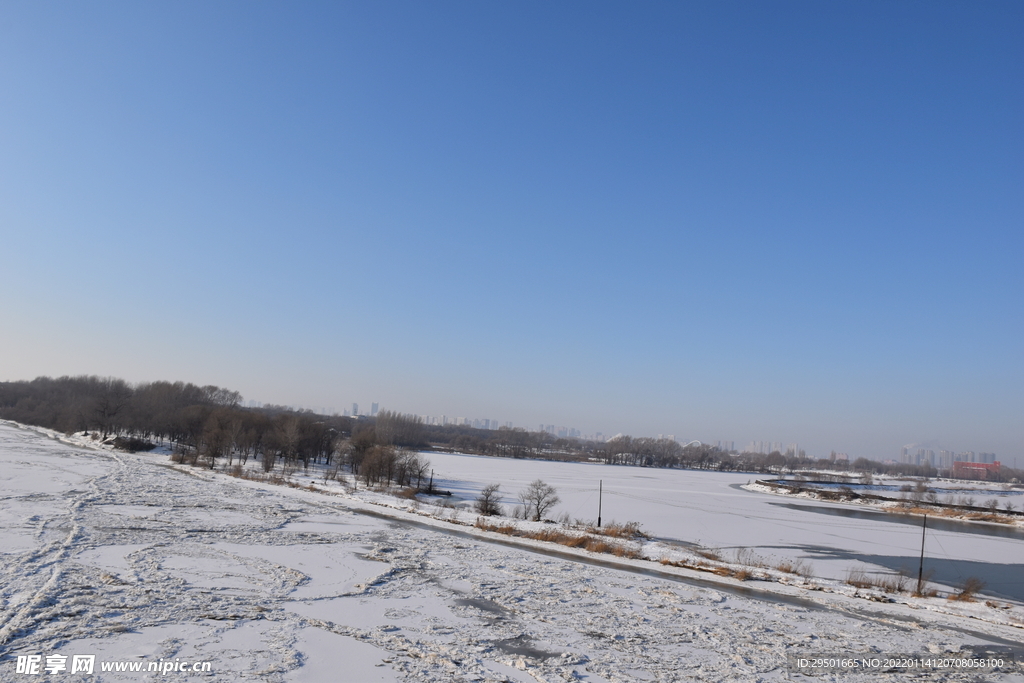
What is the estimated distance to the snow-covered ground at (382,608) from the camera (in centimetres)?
807

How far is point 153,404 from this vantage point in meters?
91.4

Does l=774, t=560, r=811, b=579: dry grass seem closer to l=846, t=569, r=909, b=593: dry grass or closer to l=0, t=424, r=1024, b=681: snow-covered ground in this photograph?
l=846, t=569, r=909, b=593: dry grass

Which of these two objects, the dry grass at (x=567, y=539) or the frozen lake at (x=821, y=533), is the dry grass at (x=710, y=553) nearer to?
the frozen lake at (x=821, y=533)

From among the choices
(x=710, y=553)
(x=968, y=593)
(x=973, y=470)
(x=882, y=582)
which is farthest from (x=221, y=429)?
(x=973, y=470)

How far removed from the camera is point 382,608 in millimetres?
10703

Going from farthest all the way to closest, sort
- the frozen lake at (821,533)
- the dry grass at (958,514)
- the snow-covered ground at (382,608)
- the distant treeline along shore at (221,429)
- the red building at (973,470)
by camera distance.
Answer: the red building at (973,470) → the distant treeline along shore at (221,429) → the dry grass at (958,514) → the frozen lake at (821,533) → the snow-covered ground at (382,608)

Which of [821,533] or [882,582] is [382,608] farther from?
[821,533]

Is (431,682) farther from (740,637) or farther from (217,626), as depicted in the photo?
(740,637)

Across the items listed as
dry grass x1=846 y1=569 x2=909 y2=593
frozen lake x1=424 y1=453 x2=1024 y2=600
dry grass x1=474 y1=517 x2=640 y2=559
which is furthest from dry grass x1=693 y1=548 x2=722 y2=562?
dry grass x1=846 y1=569 x2=909 y2=593

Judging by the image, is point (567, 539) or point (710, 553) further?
point (710, 553)

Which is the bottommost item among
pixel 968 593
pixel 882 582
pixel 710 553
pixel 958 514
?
pixel 958 514

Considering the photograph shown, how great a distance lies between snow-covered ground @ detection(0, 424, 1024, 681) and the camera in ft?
26.5

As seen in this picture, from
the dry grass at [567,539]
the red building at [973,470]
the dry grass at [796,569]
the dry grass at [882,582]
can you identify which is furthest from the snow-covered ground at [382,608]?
the red building at [973,470]

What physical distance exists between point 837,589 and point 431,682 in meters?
14.7
